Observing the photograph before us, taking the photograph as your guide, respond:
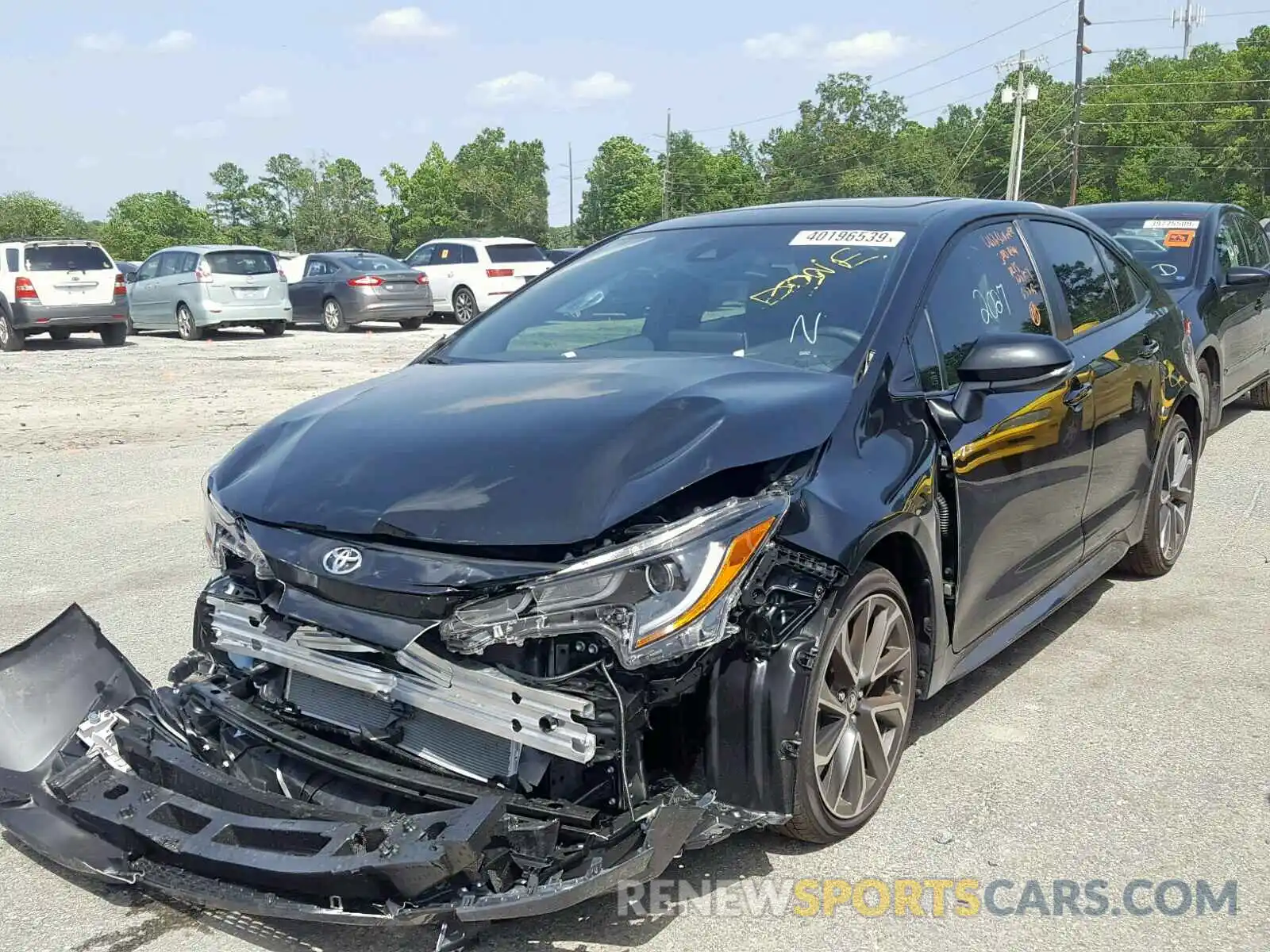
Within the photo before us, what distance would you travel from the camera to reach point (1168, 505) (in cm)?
558

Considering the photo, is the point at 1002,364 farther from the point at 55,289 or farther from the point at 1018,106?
the point at 1018,106

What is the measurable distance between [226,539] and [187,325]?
1891cm

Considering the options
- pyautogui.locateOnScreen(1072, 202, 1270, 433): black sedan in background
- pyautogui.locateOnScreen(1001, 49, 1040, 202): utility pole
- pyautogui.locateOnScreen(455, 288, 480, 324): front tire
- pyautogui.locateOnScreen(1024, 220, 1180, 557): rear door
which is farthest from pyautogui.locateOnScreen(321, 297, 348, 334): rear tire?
pyautogui.locateOnScreen(1001, 49, 1040, 202): utility pole

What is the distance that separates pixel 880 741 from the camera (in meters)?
3.33

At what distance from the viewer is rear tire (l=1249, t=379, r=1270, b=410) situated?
32.8 feet

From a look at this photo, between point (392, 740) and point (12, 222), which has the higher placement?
point (12, 222)

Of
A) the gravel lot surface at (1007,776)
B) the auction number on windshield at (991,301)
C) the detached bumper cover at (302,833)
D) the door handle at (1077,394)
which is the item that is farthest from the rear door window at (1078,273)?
the detached bumper cover at (302,833)

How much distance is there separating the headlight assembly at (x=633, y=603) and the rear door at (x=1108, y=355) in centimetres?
227

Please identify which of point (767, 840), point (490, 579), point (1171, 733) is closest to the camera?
point (490, 579)

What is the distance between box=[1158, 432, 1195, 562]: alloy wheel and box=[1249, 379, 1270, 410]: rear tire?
4.78 meters

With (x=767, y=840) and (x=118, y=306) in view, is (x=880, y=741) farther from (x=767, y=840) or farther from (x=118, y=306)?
(x=118, y=306)

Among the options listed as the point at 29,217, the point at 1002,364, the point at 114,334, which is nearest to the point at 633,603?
the point at 1002,364

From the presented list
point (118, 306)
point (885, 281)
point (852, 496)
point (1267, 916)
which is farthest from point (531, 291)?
point (118, 306)

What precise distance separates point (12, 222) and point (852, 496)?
8469cm
